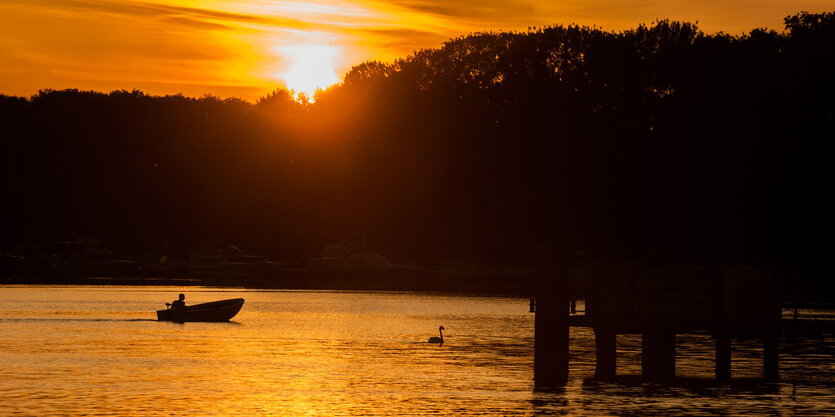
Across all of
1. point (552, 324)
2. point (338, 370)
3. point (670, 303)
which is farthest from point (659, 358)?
point (338, 370)

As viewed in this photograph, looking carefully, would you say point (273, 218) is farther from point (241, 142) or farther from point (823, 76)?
point (823, 76)

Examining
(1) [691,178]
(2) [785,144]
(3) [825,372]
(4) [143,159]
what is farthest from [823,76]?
(4) [143,159]

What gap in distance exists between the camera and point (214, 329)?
8581 cm

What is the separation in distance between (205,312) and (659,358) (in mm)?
42141

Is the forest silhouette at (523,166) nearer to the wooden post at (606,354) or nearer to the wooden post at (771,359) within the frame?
the wooden post at (771,359)

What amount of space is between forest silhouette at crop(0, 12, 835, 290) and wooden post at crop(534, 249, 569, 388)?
209 ft

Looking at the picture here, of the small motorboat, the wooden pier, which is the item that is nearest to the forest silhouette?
the small motorboat

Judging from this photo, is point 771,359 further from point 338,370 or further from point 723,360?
Answer: point 338,370

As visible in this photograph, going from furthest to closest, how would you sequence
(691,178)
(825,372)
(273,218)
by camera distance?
(273,218)
(691,178)
(825,372)

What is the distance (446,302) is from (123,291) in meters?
34.1

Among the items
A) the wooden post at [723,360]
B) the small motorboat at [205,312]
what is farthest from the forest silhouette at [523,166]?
the wooden post at [723,360]

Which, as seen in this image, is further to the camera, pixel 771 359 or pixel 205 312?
pixel 205 312

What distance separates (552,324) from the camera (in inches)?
1971

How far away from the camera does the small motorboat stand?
86.8 metres
